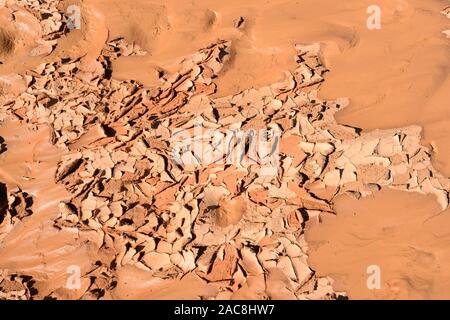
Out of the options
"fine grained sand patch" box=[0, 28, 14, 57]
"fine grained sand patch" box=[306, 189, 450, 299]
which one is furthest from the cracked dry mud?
"fine grained sand patch" box=[0, 28, 14, 57]

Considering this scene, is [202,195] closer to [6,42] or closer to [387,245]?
[387,245]

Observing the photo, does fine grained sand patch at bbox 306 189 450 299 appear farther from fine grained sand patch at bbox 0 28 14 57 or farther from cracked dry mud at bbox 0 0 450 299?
fine grained sand patch at bbox 0 28 14 57

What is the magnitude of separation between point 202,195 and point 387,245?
90 cm

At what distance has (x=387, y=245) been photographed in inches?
80.4

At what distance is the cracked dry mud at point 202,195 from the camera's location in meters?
2.05

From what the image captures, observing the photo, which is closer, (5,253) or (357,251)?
(357,251)

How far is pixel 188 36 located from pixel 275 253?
1.68 meters

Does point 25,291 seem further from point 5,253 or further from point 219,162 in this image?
point 219,162

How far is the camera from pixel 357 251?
2049mm

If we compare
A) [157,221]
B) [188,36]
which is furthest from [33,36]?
[157,221]

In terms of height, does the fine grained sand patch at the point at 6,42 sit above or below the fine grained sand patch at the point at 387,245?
above

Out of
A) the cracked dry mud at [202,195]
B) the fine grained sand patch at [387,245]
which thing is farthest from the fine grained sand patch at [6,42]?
the fine grained sand patch at [387,245]

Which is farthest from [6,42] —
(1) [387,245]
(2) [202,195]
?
(1) [387,245]

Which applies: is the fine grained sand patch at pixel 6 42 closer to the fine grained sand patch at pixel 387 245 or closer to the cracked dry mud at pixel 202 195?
the cracked dry mud at pixel 202 195
